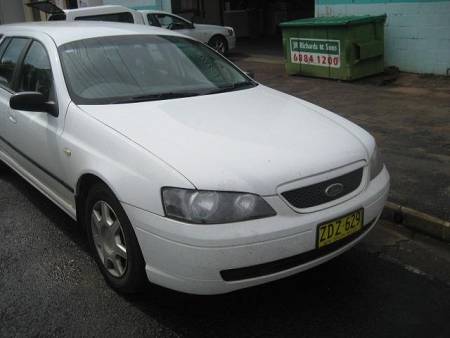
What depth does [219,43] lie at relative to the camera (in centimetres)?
1502

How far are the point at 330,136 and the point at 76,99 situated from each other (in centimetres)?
168

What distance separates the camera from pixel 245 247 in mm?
2611

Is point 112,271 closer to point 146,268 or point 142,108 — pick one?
point 146,268

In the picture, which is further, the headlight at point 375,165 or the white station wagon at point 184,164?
the headlight at point 375,165

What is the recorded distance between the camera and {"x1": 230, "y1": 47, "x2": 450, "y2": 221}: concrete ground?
14.8 feet

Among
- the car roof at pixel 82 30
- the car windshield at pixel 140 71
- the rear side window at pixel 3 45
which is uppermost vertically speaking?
the car roof at pixel 82 30

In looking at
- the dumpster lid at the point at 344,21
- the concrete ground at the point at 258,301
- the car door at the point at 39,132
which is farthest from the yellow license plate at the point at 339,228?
the dumpster lid at the point at 344,21

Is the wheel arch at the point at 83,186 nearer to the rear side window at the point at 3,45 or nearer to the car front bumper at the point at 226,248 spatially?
the car front bumper at the point at 226,248

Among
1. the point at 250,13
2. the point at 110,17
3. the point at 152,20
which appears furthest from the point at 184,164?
the point at 250,13

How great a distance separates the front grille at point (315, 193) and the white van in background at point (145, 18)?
8.41 metres

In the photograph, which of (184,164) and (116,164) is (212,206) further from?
(116,164)

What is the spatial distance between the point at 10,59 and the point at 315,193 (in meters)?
3.28

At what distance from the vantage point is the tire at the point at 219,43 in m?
14.9

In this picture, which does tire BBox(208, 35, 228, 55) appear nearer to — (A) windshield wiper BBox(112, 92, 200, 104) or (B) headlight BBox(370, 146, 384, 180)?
(A) windshield wiper BBox(112, 92, 200, 104)
